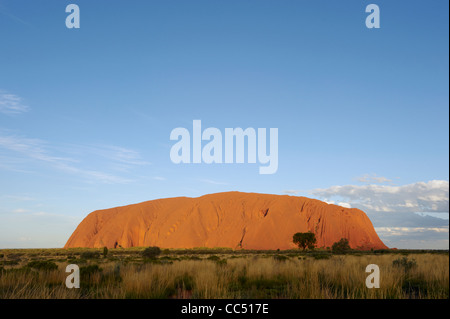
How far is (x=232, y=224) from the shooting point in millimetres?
114188

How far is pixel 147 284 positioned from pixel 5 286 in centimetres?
440

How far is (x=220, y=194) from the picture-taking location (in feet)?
429

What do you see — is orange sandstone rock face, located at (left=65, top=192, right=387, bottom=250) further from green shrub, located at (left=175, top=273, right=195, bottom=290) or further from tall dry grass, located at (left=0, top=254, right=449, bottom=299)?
green shrub, located at (left=175, top=273, right=195, bottom=290)

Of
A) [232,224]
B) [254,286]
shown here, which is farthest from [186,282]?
[232,224]

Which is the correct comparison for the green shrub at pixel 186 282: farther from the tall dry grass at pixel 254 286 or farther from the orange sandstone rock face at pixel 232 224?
the orange sandstone rock face at pixel 232 224

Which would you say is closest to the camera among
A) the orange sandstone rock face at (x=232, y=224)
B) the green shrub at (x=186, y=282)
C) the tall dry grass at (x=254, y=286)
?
the tall dry grass at (x=254, y=286)

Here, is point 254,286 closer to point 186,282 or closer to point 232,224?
point 186,282

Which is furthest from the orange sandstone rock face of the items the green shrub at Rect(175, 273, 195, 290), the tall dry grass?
the green shrub at Rect(175, 273, 195, 290)

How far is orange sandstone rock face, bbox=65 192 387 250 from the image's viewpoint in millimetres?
107438

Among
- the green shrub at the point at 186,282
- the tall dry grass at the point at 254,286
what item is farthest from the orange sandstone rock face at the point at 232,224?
the green shrub at the point at 186,282

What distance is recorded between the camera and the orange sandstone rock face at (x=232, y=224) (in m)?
107

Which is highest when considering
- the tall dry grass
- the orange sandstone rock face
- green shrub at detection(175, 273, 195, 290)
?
the tall dry grass

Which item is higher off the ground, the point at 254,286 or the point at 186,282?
the point at 254,286
